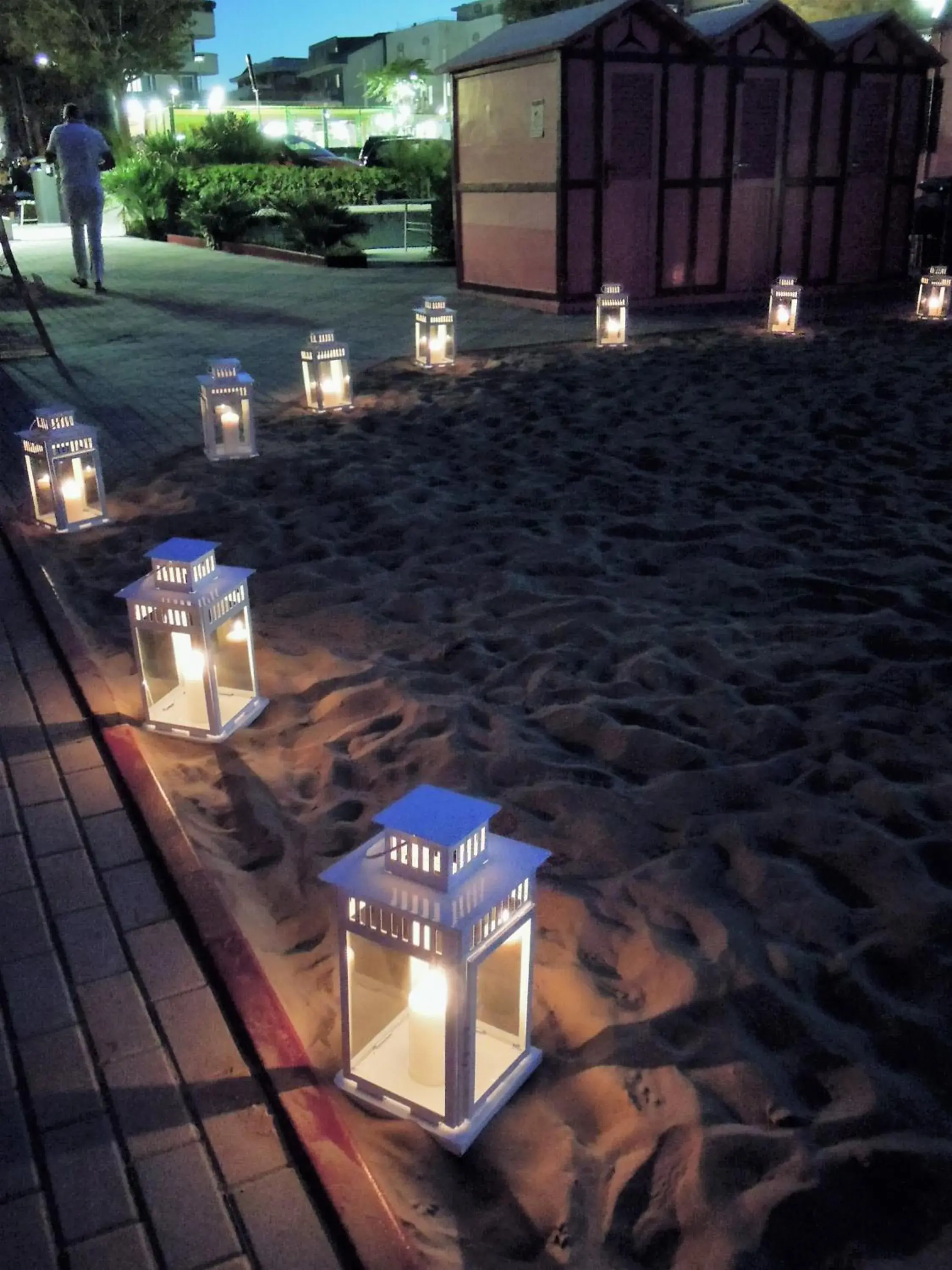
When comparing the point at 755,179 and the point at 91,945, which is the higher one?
the point at 755,179

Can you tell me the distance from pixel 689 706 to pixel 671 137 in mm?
11174

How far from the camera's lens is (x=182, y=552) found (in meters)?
3.52

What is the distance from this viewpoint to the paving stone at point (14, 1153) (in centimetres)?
207

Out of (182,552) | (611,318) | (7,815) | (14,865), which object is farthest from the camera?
(611,318)

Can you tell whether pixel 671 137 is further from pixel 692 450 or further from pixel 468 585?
pixel 468 585

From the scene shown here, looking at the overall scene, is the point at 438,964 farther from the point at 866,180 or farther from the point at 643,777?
the point at 866,180

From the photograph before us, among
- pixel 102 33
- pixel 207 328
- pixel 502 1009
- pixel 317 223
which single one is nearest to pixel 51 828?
pixel 502 1009

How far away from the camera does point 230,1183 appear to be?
2084 mm

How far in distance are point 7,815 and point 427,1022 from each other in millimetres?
1730

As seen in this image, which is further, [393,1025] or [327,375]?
[327,375]

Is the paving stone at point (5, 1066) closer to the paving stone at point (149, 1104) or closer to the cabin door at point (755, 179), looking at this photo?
the paving stone at point (149, 1104)

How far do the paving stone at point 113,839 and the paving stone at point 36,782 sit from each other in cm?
22

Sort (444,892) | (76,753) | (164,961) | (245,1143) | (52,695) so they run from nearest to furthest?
1. (444,892)
2. (245,1143)
3. (164,961)
4. (76,753)
5. (52,695)

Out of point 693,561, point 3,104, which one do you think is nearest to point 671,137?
point 693,561
